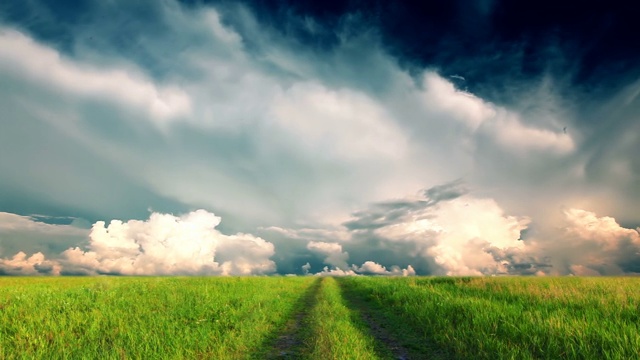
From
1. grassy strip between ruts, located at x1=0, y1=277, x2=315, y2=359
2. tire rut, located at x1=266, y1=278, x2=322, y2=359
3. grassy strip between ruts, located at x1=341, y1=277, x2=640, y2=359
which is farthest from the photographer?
tire rut, located at x1=266, y1=278, x2=322, y2=359

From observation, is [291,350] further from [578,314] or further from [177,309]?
[578,314]

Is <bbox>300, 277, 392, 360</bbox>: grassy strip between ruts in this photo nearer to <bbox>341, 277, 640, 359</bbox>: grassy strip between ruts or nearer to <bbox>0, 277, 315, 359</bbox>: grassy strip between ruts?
<bbox>0, 277, 315, 359</bbox>: grassy strip between ruts

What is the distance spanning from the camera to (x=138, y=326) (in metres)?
11.3

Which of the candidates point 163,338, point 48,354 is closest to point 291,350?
point 163,338

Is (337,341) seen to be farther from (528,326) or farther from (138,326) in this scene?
(138,326)

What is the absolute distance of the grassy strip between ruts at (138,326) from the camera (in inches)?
360

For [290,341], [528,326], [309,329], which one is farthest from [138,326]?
[528,326]

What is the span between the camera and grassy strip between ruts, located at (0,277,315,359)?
914cm

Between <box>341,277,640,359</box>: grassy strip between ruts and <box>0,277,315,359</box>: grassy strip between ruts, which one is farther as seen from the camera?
<box>0,277,315,359</box>: grassy strip between ruts

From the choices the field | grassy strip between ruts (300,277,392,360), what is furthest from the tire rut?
grassy strip between ruts (300,277,392,360)

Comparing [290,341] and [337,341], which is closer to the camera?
[337,341]

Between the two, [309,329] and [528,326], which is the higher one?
[528,326]

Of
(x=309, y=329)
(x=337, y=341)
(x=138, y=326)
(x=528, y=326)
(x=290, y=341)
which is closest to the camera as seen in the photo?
(x=337, y=341)

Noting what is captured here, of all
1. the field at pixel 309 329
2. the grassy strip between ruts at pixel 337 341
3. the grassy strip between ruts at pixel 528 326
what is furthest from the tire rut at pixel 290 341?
the grassy strip between ruts at pixel 528 326
